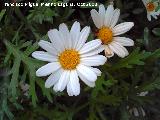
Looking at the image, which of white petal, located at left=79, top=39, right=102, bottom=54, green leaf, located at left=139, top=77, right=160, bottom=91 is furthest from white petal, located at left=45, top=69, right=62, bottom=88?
green leaf, located at left=139, top=77, right=160, bottom=91

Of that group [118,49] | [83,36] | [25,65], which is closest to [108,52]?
[118,49]

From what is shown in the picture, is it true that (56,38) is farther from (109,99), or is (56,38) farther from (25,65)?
(109,99)

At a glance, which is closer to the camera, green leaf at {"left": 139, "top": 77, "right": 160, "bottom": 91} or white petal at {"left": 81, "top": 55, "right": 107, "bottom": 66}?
white petal at {"left": 81, "top": 55, "right": 107, "bottom": 66}

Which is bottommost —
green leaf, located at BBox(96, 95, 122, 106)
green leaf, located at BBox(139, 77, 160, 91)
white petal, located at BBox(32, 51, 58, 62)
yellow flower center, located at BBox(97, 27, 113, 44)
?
green leaf, located at BBox(96, 95, 122, 106)

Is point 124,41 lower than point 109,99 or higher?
higher

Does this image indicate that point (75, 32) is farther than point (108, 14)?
No

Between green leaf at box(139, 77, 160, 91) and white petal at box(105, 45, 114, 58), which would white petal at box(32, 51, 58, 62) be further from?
green leaf at box(139, 77, 160, 91)

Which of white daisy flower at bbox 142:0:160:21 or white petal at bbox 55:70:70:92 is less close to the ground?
white daisy flower at bbox 142:0:160:21
